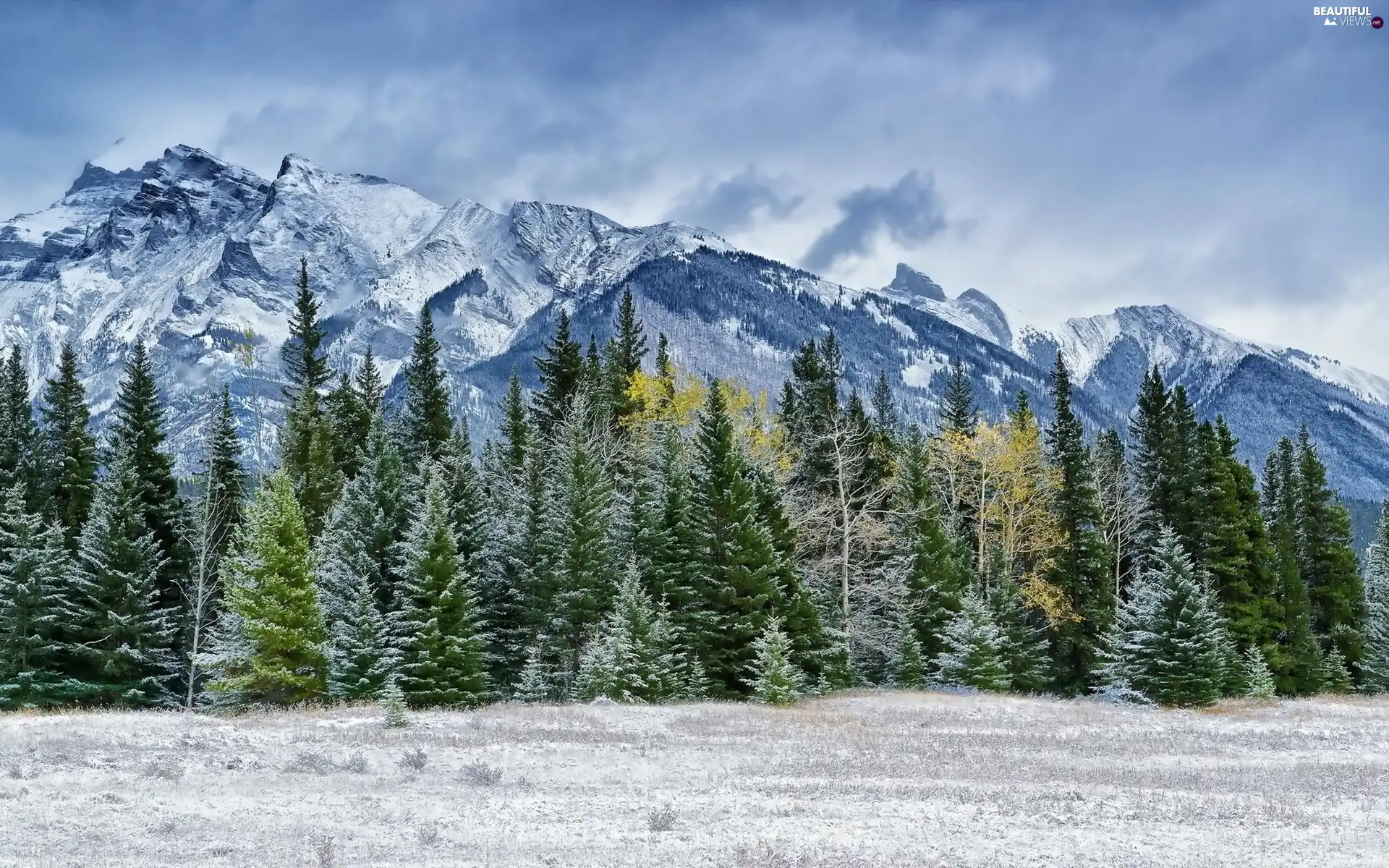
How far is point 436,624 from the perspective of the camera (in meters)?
36.5

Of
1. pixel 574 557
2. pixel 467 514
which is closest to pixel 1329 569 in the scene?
pixel 574 557

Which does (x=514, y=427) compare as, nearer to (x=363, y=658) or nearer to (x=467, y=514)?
(x=467, y=514)

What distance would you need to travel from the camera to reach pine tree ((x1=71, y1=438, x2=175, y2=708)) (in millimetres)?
44688

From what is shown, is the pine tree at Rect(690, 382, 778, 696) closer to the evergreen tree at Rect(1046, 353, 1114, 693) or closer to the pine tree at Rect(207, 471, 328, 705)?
the pine tree at Rect(207, 471, 328, 705)

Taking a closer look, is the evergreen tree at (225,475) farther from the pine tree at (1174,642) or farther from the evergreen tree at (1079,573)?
the pine tree at (1174,642)

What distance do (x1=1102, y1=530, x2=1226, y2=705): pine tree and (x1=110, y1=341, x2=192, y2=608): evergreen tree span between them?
42.3 meters

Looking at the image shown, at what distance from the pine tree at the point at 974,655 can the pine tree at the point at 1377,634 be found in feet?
96.2

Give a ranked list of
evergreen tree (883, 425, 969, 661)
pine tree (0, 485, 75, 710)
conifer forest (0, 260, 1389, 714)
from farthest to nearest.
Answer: evergreen tree (883, 425, 969, 661)
pine tree (0, 485, 75, 710)
conifer forest (0, 260, 1389, 714)

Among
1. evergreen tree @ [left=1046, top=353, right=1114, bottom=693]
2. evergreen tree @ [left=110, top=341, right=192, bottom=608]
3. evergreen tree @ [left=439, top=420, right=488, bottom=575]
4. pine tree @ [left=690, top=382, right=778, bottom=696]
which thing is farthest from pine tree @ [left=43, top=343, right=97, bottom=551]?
evergreen tree @ [left=1046, top=353, right=1114, bottom=693]

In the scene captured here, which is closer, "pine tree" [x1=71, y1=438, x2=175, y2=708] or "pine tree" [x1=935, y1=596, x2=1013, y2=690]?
"pine tree" [x1=935, y1=596, x2=1013, y2=690]

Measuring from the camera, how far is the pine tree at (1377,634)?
58.8 m

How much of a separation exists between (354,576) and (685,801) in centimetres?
2787

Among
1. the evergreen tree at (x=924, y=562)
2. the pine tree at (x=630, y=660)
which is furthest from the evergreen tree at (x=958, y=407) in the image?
the pine tree at (x=630, y=660)

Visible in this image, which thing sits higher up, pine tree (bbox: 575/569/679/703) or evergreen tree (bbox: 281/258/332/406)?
evergreen tree (bbox: 281/258/332/406)
